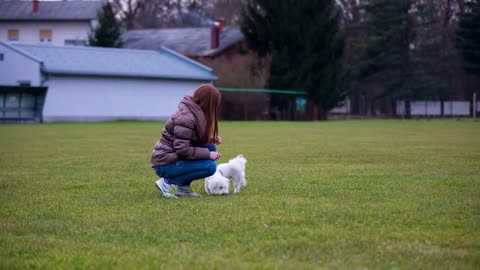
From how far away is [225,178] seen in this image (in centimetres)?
871

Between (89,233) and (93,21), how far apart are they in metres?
63.5

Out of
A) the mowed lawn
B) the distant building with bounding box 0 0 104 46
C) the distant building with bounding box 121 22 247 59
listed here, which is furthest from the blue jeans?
the distant building with bounding box 0 0 104 46

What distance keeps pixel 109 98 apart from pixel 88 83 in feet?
5.27

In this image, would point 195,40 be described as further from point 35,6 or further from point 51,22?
point 35,6

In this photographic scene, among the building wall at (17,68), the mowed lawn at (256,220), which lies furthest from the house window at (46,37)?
the mowed lawn at (256,220)

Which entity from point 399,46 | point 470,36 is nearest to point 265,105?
point 399,46

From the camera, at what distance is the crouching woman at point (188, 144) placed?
8.19 meters

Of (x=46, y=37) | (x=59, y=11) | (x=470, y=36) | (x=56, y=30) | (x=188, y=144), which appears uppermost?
(x=59, y=11)

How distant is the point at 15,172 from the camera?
39.2 feet

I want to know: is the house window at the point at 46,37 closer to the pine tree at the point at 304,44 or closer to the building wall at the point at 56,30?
the building wall at the point at 56,30

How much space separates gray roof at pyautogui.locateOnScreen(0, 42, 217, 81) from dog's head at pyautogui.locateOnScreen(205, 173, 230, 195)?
35.5 metres

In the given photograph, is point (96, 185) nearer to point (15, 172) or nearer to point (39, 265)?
point (15, 172)

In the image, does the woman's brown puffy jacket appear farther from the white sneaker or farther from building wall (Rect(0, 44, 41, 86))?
building wall (Rect(0, 44, 41, 86))

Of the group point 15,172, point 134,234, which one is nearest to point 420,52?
point 15,172
